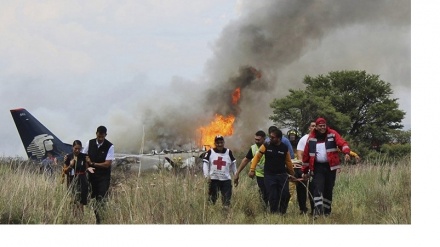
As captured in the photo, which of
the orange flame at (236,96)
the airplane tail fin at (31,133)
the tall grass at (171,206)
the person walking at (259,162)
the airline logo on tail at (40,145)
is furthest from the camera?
the orange flame at (236,96)

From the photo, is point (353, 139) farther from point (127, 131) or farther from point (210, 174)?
point (210, 174)

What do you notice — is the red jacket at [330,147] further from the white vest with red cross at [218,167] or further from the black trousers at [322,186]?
the white vest with red cross at [218,167]

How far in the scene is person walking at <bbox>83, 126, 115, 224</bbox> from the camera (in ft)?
32.4

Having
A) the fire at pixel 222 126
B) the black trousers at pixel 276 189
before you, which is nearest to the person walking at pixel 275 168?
the black trousers at pixel 276 189

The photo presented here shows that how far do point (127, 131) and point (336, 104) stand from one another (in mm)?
13646

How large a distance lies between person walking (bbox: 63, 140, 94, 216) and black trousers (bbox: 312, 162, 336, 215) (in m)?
3.58

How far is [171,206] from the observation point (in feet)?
27.9

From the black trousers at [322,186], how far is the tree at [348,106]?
2460cm

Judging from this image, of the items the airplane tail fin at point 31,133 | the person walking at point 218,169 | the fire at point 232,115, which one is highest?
the fire at point 232,115

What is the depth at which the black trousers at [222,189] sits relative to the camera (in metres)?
9.91

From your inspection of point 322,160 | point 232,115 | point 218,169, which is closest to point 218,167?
point 218,169

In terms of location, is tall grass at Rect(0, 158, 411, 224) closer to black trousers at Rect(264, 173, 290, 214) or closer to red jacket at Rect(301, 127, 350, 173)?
black trousers at Rect(264, 173, 290, 214)

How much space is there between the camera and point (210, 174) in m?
9.99

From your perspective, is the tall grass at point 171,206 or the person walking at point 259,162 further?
the person walking at point 259,162
